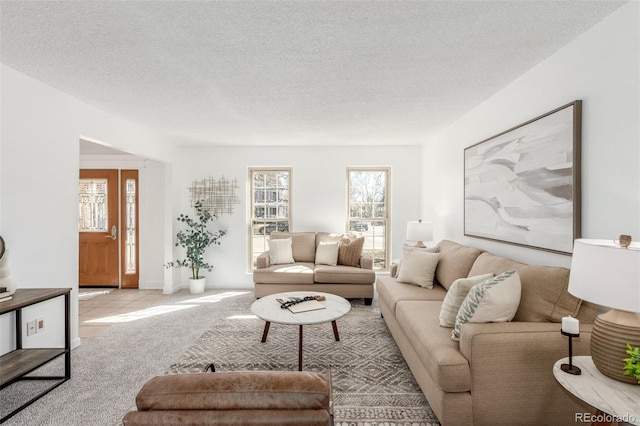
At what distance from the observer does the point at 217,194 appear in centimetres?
555

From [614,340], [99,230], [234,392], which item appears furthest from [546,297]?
[99,230]

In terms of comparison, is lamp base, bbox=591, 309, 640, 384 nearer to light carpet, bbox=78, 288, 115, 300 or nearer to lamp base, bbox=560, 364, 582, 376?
lamp base, bbox=560, 364, 582, 376

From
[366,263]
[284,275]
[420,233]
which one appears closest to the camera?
[420,233]

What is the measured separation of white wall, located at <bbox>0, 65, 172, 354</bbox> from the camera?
2.48 metres

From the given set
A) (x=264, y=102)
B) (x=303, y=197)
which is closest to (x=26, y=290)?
(x=264, y=102)

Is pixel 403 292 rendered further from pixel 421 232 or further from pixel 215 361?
pixel 215 361

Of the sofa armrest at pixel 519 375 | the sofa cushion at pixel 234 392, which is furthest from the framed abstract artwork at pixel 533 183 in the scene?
the sofa cushion at pixel 234 392

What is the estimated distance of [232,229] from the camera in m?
5.56

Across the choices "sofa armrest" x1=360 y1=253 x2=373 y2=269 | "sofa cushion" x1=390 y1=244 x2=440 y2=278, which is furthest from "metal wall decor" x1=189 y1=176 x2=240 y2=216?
"sofa cushion" x1=390 y1=244 x2=440 y2=278

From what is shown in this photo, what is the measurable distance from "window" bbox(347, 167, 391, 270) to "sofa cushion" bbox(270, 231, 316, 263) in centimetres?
83

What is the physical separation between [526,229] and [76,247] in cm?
421

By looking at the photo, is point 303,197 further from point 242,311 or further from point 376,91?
point 376,91

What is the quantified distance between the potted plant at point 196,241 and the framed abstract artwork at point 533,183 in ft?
13.4

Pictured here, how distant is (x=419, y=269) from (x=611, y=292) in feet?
7.20
